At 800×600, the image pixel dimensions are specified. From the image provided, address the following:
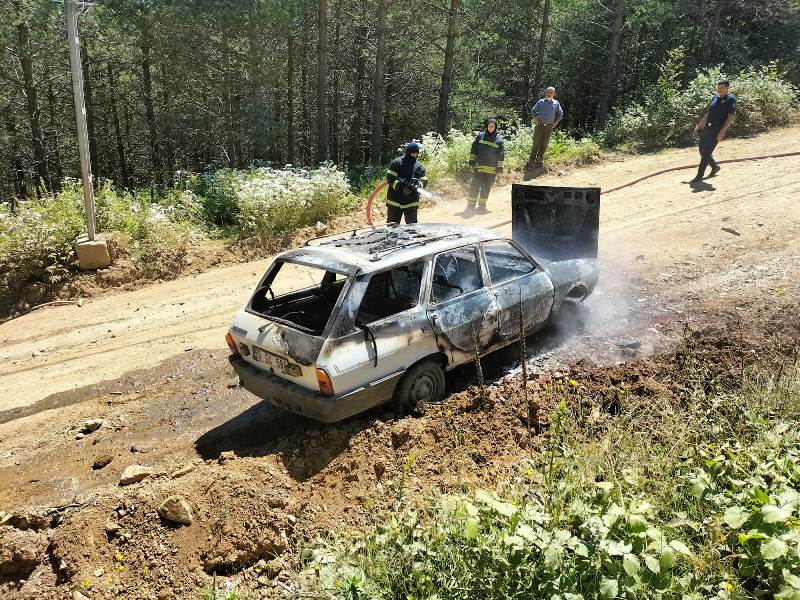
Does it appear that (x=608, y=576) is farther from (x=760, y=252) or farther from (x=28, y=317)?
(x=28, y=317)

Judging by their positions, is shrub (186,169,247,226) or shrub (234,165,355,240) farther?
shrub (186,169,247,226)

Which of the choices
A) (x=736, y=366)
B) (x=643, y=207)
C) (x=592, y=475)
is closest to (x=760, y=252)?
(x=643, y=207)

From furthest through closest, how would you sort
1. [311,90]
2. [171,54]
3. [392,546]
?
1. [311,90]
2. [171,54]
3. [392,546]

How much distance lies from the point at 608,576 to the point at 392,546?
128 cm

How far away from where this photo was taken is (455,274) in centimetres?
598

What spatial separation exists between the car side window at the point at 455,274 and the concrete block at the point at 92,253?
7169mm

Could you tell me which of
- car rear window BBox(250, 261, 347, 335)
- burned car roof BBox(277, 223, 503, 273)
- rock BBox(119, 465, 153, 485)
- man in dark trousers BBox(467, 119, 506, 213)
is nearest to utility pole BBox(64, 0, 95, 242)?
car rear window BBox(250, 261, 347, 335)

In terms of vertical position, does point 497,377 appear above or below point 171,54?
below

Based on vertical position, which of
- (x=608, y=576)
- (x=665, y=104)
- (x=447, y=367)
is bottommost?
(x=447, y=367)

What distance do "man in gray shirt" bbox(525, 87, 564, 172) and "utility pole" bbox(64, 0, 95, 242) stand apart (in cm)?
1071

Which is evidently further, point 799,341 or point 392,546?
point 799,341

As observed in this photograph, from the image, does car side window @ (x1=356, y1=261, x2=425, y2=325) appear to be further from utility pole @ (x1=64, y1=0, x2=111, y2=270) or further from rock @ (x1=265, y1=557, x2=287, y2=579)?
utility pole @ (x1=64, y1=0, x2=111, y2=270)

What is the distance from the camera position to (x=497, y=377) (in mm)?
6367

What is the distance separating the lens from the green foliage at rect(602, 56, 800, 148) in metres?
17.4
